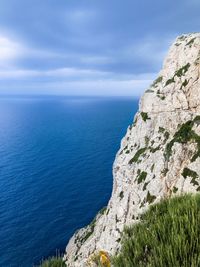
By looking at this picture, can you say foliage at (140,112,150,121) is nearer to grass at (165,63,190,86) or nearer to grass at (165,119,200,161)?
grass at (165,63,190,86)

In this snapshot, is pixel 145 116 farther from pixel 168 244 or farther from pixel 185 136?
pixel 168 244

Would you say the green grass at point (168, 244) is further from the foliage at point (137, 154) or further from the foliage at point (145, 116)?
the foliage at point (145, 116)

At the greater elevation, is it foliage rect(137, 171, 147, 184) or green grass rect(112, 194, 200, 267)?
green grass rect(112, 194, 200, 267)

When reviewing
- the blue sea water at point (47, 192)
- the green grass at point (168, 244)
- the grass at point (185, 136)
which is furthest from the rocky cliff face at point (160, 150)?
the green grass at point (168, 244)

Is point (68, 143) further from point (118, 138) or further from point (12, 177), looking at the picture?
point (12, 177)

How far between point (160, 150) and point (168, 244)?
2938 centimetres

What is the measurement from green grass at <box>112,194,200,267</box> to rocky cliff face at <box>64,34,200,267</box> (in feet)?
67.3

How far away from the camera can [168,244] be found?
750cm

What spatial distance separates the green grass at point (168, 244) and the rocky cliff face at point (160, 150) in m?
20.5

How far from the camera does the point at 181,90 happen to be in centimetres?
3981

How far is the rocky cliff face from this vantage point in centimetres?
3213

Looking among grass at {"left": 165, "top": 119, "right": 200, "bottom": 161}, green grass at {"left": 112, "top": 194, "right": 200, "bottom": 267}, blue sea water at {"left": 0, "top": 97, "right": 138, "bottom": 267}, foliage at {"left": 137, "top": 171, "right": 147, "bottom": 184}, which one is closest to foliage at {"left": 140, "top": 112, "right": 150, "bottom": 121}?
grass at {"left": 165, "top": 119, "right": 200, "bottom": 161}

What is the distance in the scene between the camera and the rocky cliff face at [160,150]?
3213cm

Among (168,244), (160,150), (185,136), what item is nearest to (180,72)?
(185,136)
